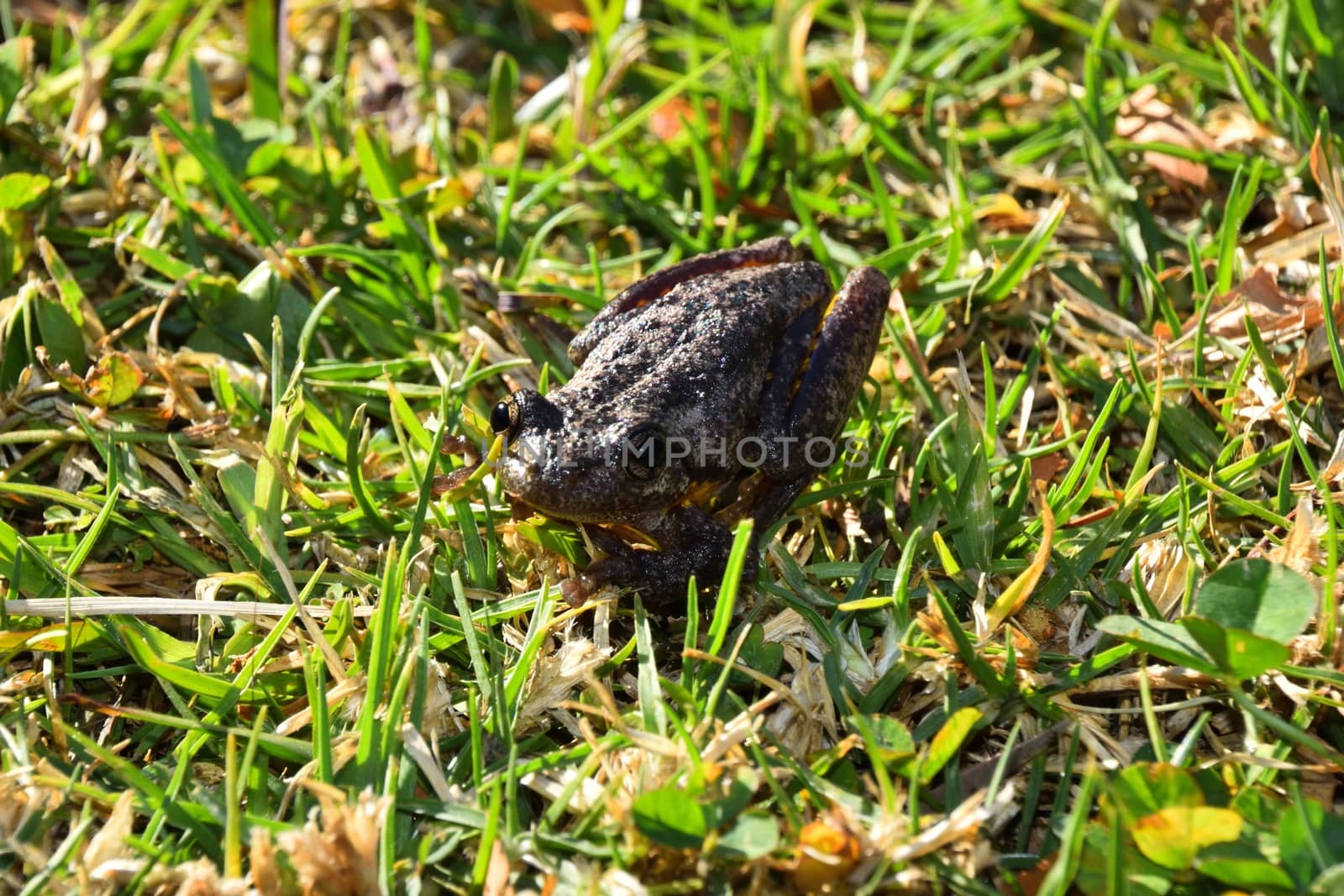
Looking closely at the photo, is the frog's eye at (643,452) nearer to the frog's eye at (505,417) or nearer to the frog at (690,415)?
the frog at (690,415)

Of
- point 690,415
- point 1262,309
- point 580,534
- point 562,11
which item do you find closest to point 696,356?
point 690,415

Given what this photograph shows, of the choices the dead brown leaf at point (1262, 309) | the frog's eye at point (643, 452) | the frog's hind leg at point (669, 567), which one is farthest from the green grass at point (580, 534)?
the frog's eye at point (643, 452)

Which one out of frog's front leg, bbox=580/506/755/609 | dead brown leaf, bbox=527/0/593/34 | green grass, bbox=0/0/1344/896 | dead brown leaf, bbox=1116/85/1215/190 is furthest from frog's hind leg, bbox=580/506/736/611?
dead brown leaf, bbox=527/0/593/34

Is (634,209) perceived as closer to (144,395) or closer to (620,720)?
(144,395)

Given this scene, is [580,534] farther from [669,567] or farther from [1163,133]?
[1163,133]

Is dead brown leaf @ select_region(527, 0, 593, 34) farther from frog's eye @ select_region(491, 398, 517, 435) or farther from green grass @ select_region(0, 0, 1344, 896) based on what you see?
frog's eye @ select_region(491, 398, 517, 435)

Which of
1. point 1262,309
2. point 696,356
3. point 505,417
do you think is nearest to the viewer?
point 505,417

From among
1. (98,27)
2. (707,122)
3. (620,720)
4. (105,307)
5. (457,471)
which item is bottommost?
(620,720)

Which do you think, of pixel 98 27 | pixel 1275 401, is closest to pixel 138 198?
pixel 98 27
